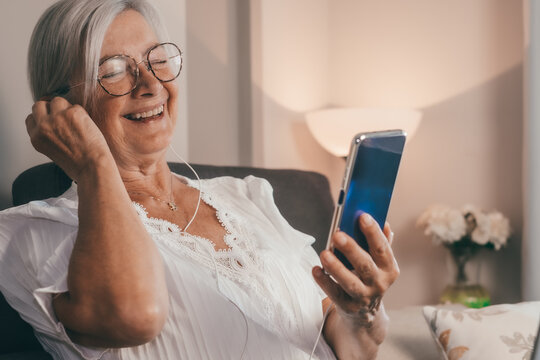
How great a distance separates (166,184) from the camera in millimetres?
889

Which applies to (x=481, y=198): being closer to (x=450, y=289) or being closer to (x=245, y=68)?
(x=450, y=289)

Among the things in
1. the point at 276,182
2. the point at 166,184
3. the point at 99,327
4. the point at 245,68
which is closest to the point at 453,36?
the point at 245,68

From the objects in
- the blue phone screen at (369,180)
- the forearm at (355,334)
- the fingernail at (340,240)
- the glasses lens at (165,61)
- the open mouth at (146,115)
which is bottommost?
the forearm at (355,334)

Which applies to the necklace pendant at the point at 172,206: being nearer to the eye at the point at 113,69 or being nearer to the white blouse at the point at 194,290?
the white blouse at the point at 194,290

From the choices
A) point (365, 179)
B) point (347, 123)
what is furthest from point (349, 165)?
point (347, 123)

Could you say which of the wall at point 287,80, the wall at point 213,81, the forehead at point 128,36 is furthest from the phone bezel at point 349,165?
the wall at point 287,80

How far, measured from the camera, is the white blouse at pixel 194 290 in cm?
67

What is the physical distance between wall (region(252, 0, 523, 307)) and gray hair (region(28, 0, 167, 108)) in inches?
37.3

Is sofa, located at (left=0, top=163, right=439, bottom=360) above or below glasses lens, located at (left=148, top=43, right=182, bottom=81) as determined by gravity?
below

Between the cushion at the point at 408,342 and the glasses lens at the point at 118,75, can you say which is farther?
the cushion at the point at 408,342

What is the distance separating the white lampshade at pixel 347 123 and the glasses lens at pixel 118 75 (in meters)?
1.06

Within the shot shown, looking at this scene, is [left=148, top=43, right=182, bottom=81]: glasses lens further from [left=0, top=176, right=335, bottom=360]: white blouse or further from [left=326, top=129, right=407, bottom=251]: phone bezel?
[left=326, top=129, right=407, bottom=251]: phone bezel

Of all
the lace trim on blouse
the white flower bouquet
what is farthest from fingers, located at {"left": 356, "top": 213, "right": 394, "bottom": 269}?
the white flower bouquet

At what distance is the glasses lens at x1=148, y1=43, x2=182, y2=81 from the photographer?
811mm
